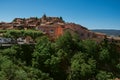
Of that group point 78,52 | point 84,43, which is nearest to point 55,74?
point 78,52

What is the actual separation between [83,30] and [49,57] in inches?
827

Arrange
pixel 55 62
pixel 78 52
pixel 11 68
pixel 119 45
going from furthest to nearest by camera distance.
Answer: pixel 119 45 < pixel 78 52 < pixel 55 62 < pixel 11 68

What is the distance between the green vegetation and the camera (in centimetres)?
5117

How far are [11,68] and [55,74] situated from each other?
1254 cm

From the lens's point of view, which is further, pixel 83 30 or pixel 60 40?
pixel 83 30

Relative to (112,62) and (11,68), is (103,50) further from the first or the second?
(11,68)

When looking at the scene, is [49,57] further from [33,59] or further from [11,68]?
[11,68]

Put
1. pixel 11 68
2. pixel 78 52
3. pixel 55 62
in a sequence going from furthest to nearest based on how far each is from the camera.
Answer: pixel 78 52 < pixel 55 62 < pixel 11 68

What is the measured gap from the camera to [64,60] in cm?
5716

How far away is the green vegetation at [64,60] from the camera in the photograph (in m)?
51.2

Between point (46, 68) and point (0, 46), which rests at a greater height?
point (0, 46)

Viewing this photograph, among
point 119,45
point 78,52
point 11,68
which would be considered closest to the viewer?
point 11,68

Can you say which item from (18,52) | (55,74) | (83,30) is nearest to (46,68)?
(55,74)

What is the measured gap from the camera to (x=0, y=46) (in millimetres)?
54531
